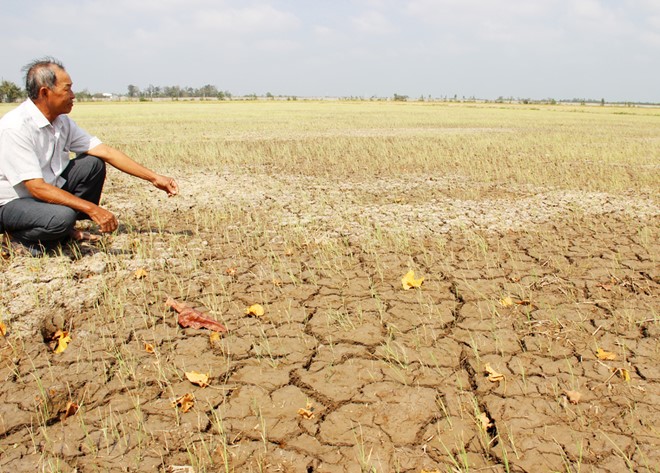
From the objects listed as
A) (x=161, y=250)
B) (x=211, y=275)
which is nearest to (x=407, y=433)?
(x=211, y=275)

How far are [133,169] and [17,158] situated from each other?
0.89 m

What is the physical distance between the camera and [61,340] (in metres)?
2.79

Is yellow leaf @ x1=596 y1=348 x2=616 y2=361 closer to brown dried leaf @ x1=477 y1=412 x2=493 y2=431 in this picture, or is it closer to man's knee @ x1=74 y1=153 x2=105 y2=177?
brown dried leaf @ x1=477 y1=412 x2=493 y2=431

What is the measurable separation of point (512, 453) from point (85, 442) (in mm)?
1773

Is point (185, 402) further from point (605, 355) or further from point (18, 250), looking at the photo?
point (18, 250)

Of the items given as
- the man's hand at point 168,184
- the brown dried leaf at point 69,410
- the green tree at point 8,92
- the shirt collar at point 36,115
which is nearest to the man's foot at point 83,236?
the man's hand at point 168,184

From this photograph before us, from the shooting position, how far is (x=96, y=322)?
9.86ft

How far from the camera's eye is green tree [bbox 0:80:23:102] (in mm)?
60688

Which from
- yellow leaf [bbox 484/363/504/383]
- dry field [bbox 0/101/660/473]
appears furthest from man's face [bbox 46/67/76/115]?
yellow leaf [bbox 484/363/504/383]

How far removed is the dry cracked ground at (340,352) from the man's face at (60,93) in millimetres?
1157

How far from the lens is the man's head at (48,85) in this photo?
3.52m

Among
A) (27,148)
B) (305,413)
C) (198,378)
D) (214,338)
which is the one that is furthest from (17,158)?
(305,413)

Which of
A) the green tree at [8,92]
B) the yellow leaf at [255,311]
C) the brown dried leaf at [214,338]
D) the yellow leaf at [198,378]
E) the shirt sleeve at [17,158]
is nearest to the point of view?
the yellow leaf at [198,378]

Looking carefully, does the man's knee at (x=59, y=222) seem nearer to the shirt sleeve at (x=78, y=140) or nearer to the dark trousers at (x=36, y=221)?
the dark trousers at (x=36, y=221)
